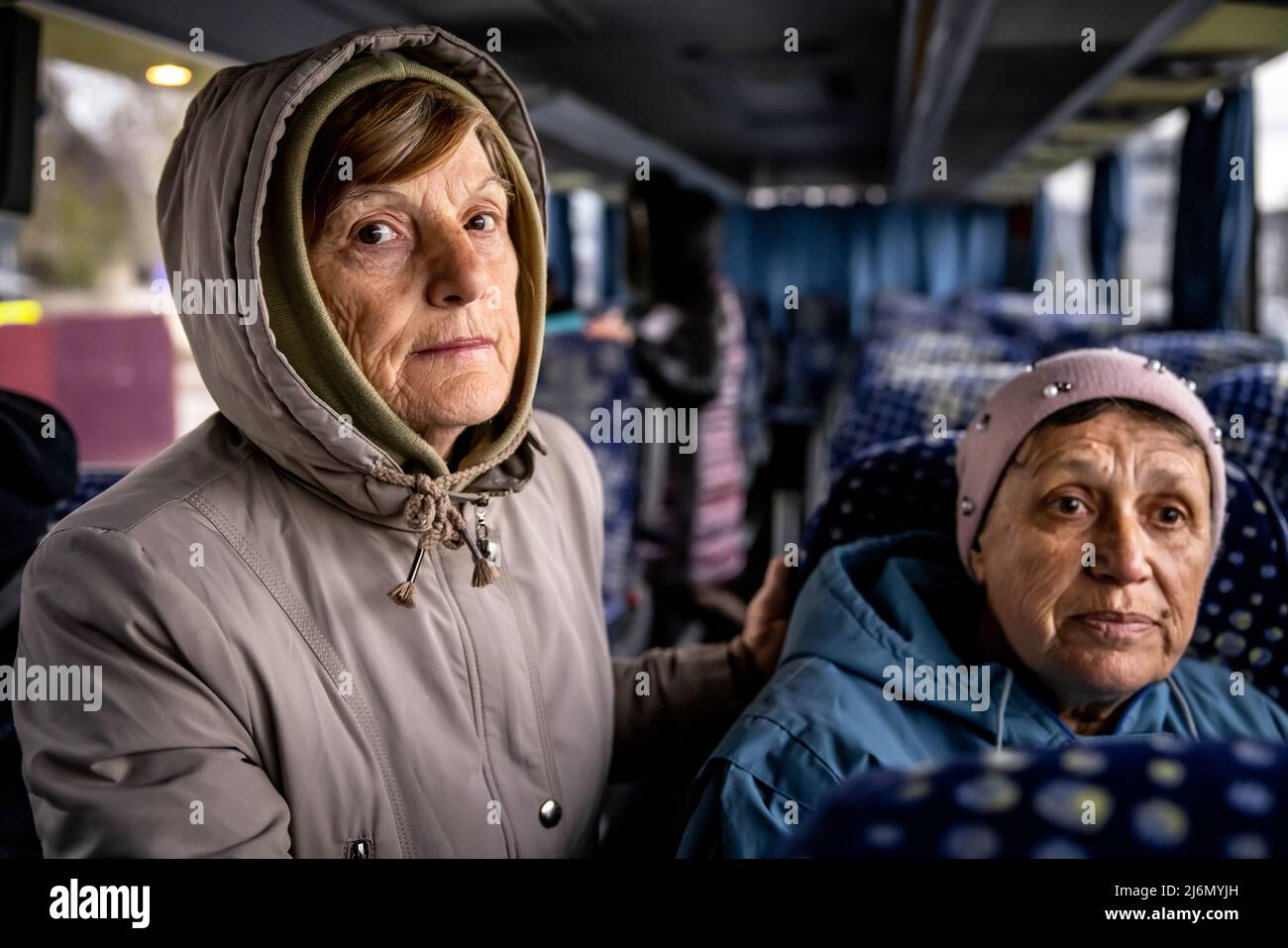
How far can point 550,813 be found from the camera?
1153mm

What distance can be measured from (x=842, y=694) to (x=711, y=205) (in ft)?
9.24

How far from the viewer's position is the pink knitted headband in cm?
132

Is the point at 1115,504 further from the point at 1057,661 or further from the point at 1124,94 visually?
the point at 1124,94

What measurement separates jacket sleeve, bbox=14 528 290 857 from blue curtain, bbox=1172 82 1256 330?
184 inches

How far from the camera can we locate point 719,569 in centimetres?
430

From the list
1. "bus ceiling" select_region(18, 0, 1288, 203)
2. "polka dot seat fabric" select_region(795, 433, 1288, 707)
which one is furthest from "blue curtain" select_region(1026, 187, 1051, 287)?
"polka dot seat fabric" select_region(795, 433, 1288, 707)

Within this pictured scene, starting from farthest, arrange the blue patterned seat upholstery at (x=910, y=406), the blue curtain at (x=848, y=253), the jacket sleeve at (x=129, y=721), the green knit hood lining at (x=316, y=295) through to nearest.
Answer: the blue curtain at (x=848, y=253) → the blue patterned seat upholstery at (x=910, y=406) → the green knit hood lining at (x=316, y=295) → the jacket sleeve at (x=129, y=721)

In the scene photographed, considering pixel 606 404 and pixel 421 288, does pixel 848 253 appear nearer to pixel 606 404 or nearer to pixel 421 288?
pixel 606 404

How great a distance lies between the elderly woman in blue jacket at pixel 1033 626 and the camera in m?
1.23

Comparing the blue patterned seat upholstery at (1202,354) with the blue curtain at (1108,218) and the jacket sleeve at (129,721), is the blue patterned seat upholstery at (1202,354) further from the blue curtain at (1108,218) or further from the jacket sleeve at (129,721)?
the blue curtain at (1108,218)

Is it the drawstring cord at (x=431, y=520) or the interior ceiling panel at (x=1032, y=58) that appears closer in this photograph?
the drawstring cord at (x=431, y=520)

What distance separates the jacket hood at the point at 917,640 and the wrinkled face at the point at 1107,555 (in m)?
0.06

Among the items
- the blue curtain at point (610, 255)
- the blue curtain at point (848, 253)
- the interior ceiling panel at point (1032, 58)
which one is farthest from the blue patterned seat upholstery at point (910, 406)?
the blue curtain at point (848, 253)

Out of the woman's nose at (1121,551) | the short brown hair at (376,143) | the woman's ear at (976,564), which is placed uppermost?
the short brown hair at (376,143)
